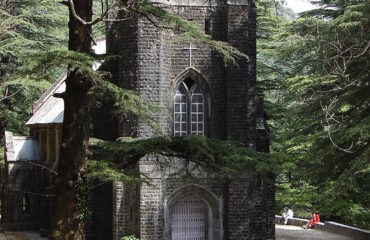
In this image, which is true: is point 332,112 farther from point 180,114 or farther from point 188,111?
point 180,114

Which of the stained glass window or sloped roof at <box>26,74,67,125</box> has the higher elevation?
sloped roof at <box>26,74,67,125</box>

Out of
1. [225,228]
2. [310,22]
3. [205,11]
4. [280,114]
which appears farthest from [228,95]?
[280,114]

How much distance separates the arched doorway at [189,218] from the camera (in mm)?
20734

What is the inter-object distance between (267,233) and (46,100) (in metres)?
13.9

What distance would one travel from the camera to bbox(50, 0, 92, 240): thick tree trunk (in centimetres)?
1104

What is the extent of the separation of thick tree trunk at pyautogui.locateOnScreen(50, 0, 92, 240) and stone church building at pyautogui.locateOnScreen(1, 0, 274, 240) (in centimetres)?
841

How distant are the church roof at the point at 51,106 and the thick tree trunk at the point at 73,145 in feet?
51.5

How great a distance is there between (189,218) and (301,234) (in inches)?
365

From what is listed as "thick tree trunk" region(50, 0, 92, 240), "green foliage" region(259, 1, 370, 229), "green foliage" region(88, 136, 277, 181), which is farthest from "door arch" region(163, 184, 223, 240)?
"thick tree trunk" region(50, 0, 92, 240)

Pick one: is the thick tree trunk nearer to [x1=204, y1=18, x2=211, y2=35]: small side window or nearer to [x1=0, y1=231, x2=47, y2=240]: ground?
[x1=204, y1=18, x2=211, y2=35]: small side window

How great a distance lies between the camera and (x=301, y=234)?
28516 mm

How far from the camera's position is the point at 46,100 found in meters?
31.8

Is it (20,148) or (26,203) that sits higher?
(20,148)

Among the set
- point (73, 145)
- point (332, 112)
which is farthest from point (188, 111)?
point (73, 145)
